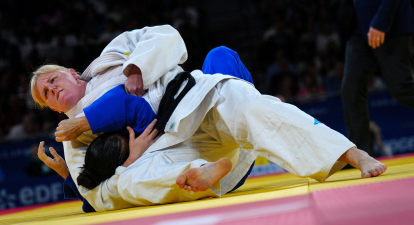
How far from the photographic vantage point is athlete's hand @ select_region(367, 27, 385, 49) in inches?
82.0

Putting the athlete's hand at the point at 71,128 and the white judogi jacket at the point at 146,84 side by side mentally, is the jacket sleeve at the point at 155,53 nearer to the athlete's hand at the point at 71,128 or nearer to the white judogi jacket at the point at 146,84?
the white judogi jacket at the point at 146,84

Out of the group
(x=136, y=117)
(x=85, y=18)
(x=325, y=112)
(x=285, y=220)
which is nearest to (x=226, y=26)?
(x=85, y=18)

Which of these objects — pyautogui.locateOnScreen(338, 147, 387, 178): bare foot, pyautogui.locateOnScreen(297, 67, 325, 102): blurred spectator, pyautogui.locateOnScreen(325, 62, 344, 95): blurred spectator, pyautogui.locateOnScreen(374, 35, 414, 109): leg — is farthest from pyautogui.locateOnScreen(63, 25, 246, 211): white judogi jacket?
pyautogui.locateOnScreen(325, 62, 344, 95): blurred spectator

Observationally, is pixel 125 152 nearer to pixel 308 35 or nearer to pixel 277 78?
pixel 277 78

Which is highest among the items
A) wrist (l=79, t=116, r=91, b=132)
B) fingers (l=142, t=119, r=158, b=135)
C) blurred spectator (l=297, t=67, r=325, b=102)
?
wrist (l=79, t=116, r=91, b=132)

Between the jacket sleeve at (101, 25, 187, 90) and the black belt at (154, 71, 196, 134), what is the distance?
Answer: 0.09 metres

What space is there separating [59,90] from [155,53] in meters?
0.48

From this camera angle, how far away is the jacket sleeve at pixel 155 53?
162 centimetres

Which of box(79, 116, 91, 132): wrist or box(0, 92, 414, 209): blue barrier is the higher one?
box(79, 116, 91, 132): wrist

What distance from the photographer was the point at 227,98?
1456 mm

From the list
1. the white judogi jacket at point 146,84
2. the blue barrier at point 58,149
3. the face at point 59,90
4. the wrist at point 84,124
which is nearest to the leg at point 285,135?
the white judogi jacket at point 146,84

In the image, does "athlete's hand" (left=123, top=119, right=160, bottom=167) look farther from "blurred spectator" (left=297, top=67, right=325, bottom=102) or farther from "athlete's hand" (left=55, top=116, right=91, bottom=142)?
"blurred spectator" (left=297, top=67, right=325, bottom=102)

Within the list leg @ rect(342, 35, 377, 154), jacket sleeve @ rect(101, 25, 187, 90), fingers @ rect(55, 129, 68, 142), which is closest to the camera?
fingers @ rect(55, 129, 68, 142)

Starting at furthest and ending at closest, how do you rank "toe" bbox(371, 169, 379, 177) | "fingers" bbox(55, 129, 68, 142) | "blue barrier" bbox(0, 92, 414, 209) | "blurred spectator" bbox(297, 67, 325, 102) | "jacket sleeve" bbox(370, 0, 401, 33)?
"blurred spectator" bbox(297, 67, 325, 102) < "blue barrier" bbox(0, 92, 414, 209) < "jacket sleeve" bbox(370, 0, 401, 33) < "fingers" bbox(55, 129, 68, 142) < "toe" bbox(371, 169, 379, 177)
